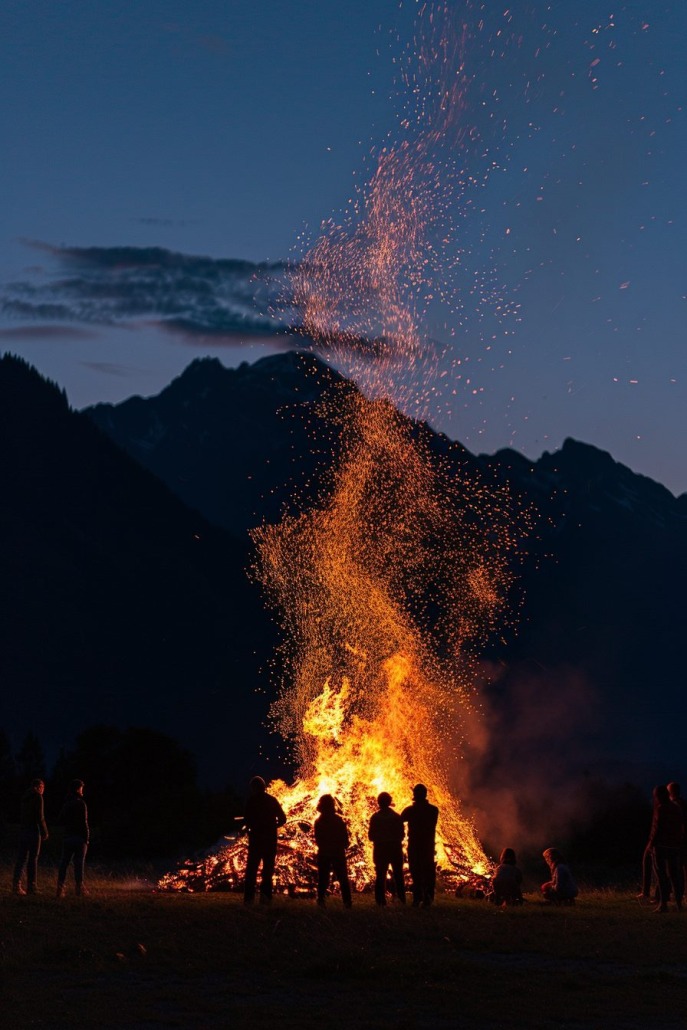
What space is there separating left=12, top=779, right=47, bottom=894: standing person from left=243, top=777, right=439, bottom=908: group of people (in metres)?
2.80

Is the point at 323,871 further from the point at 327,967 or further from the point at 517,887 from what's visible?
the point at 327,967

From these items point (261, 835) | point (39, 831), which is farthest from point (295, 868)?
point (39, 831)

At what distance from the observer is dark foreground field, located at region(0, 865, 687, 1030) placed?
461 inches

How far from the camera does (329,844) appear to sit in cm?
1939

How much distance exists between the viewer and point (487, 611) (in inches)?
1328

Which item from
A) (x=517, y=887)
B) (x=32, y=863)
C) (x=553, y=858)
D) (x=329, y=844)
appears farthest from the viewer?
(x=553, y=858)

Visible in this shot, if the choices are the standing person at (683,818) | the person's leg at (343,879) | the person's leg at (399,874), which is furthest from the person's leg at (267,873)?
the standing person at (683,818)

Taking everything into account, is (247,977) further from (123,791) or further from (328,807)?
(123,791)

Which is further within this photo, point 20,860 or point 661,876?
point 661,876

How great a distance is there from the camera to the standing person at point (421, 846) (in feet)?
65.1

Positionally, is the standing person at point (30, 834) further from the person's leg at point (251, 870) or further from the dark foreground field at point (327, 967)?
the person's leg at point (251, 870)

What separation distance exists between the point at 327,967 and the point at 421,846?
22.1 feet

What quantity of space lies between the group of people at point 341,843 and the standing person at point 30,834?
9.18ft

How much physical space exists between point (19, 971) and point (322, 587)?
56.7 feet
